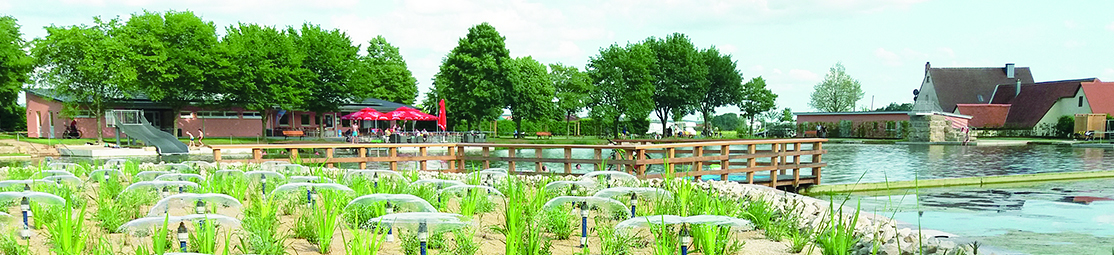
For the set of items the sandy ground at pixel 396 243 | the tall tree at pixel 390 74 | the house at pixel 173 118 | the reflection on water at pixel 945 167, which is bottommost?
the reflection on water at pixel 945 167

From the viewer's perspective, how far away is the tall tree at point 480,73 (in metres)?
40.3

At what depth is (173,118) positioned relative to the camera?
38.8 meters

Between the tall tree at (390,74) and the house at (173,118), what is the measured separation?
9.68m

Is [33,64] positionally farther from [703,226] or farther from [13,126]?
[703,226]

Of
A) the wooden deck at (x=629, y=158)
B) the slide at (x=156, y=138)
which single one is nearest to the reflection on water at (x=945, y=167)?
→ the wooden deck at (x=629, y=158)

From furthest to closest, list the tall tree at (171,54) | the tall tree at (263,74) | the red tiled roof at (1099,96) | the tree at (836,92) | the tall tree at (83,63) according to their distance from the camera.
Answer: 1. the tree at (836,92)
2. the red tiled roof at (1099,96)
3. the tall tree at (263,74)
4. the tall tree at (171,54)
5. the tall tree at (83,63)

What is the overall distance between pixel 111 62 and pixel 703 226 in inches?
1388

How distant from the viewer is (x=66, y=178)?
25.4 ft

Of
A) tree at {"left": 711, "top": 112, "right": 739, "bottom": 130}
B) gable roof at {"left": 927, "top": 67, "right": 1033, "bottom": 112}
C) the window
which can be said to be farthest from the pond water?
tree at {"left": 711, "top": 112, "right": 739, "bottom": 130}

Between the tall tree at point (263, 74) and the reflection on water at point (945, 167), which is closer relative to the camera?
the reflection on water at point (945, 167)

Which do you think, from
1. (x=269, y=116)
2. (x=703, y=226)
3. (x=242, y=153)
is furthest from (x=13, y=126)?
(x=703, y=226)

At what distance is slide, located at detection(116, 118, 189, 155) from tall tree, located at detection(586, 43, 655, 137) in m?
26.6

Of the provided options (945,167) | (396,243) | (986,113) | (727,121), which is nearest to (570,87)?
(986,113)

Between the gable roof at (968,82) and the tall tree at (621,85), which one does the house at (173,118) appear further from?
the gable roof at (968,82)
